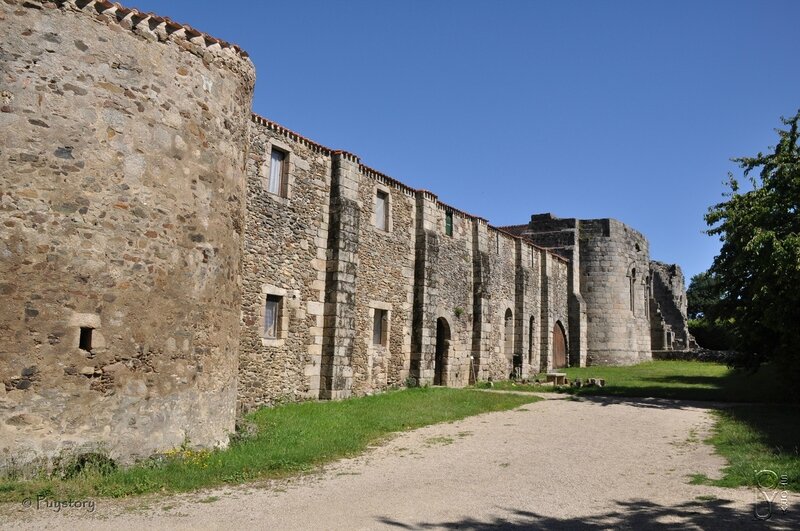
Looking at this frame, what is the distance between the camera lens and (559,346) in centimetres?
3056

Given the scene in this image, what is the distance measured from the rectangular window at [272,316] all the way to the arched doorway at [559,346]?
61.1 feet

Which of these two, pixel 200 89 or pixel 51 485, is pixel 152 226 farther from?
pixel 51 485

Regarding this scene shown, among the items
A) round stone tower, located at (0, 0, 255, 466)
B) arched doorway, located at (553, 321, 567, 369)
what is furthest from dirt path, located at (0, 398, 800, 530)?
arched doorway, located at (553, 321, 567, 369)

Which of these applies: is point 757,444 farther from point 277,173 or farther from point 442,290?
point 442,290

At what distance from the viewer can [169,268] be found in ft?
27.0

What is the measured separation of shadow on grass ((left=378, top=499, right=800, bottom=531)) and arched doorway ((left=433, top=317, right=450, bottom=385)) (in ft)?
45.7

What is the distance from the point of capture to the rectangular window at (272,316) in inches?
540

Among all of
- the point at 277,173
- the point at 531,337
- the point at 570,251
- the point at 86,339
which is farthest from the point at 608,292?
the point at 86,339

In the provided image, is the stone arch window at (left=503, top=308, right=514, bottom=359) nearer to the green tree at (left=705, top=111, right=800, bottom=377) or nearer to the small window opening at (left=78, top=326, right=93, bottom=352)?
the green tree at (left=705, top=111, right=800, bottom=377)

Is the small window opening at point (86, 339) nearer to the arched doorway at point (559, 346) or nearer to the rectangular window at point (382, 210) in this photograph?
the rectangular window at point (382, 210)

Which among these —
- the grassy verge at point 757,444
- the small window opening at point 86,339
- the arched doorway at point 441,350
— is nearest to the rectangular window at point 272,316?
the small window opening at point 86,339

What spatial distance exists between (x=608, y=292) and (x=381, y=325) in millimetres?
18411

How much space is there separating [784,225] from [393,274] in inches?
398

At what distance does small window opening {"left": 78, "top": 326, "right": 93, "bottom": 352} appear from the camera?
7348 mm
